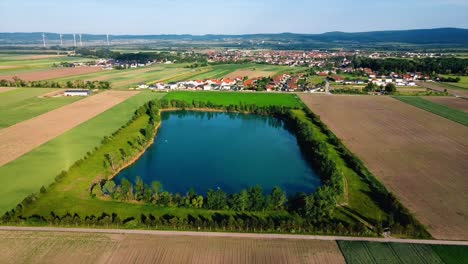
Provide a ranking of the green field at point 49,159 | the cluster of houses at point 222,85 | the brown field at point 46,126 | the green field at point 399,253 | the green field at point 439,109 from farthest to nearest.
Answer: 1. the cluster of houses at point 222,85
2. the green field at point 439,109
3. the brown field at point 46,126
4. the green field at point 49,159
5. the green field at point 399,253

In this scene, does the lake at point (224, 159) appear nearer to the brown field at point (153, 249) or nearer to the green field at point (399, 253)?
the brown field at point (153, 249)

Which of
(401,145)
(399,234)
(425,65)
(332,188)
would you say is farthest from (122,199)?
(425,65)

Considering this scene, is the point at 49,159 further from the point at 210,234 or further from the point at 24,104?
the point at 24,104

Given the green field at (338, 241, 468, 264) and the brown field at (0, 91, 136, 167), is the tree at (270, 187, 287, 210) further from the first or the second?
the brown field at (0, 91, 136, 167)

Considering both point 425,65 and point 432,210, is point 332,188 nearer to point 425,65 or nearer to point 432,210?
point 432,210

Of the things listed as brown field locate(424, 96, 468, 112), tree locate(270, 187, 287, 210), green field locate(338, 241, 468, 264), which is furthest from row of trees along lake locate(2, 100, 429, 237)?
brown field locate(424, 96, 468, 112)

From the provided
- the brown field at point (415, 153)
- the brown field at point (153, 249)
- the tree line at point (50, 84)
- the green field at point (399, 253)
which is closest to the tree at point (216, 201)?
the brown field at point (153, 249)
